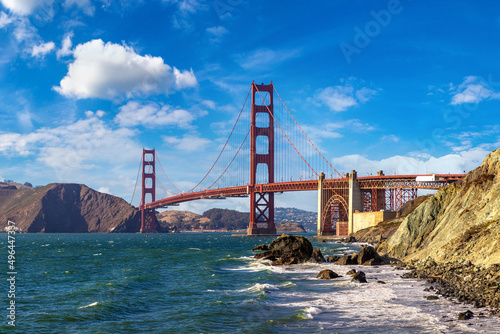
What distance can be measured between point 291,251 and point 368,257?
24.4 ft

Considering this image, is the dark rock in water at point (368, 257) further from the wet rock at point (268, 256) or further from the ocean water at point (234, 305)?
the wet rock at point (268, 256)

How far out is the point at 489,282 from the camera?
18812 millimetres

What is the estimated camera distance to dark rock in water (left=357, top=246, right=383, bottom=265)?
36188 mm

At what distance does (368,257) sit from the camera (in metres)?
37.0

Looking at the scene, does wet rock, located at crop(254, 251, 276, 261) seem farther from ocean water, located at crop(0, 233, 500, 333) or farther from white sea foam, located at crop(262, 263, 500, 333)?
white sea foam, located at crop(262, 263, 500, 333)

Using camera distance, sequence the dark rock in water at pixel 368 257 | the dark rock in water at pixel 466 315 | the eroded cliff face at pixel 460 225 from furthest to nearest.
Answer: the dark rock in water at pixel 368 257, the eroded cliff face at pixel 460 225, the dark rock in water at pixel 466 315

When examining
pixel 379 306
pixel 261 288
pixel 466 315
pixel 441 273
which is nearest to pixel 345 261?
pixel 441 273

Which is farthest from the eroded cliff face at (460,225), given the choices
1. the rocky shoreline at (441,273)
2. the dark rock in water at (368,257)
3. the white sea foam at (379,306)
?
the white sea foam at (379,306)

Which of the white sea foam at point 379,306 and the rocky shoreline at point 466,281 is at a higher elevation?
the rocky shoreline at point 466,281

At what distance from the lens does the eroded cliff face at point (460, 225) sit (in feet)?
83.9

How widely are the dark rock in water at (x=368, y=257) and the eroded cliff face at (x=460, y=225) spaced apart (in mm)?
2316

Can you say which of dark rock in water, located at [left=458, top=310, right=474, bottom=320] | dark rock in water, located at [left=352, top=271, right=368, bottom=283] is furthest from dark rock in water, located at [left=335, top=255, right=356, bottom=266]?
dark rock in water, located at [left=458, top=310, right=474, bottom=320]

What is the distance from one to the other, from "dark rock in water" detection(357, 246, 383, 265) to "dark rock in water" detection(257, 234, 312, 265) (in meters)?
5.19

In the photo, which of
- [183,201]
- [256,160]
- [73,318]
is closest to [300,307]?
[73,318]
